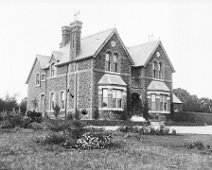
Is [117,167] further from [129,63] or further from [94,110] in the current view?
Result: [129,63]

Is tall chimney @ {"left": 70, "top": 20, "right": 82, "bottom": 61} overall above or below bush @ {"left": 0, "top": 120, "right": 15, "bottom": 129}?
above

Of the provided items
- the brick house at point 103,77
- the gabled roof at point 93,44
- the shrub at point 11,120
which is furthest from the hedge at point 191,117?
the shrub at point 11,120

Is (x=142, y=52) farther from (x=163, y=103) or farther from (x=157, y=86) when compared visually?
(x=163, y=103)

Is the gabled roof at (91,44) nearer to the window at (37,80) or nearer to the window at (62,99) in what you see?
the window at (62,99)

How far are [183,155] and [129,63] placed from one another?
26687mm

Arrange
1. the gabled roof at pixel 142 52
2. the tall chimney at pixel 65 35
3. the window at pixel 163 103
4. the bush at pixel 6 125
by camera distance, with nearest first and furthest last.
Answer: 1. the bush at pixel 6 125
2. the window at pixel 163 103
3. the gabled roof at pixel 142 52
4. the tall chimney at pixel 65 35

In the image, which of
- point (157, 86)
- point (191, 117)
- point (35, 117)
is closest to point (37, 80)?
point (157, 86)

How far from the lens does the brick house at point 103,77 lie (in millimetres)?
34938

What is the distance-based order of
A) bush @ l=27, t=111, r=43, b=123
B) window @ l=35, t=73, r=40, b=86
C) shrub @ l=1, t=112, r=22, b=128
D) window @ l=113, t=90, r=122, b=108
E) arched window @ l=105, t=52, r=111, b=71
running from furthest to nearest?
window @ l=35, t=73, r=40, b=86, arched window @ l=105, t=52, r=111, b=71, window @ l=113, t=90, r=122, b=108, bush @ l=27, t=111, r=43, b=123, shrub @ l=1, t=112, r=22, b=128

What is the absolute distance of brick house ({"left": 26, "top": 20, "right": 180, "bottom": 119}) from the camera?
115ft

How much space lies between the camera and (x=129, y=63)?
38125 millimetres

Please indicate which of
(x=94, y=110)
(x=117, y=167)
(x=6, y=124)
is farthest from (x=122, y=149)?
(x=94, y=110)

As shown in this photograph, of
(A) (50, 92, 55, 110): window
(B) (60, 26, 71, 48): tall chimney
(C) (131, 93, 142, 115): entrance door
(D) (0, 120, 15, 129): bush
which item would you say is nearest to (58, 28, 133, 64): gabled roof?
(B) (60, 26, 71, 48): tall chimney

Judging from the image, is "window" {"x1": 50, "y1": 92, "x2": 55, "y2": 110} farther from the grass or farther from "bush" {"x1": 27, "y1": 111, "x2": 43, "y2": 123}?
the grass
